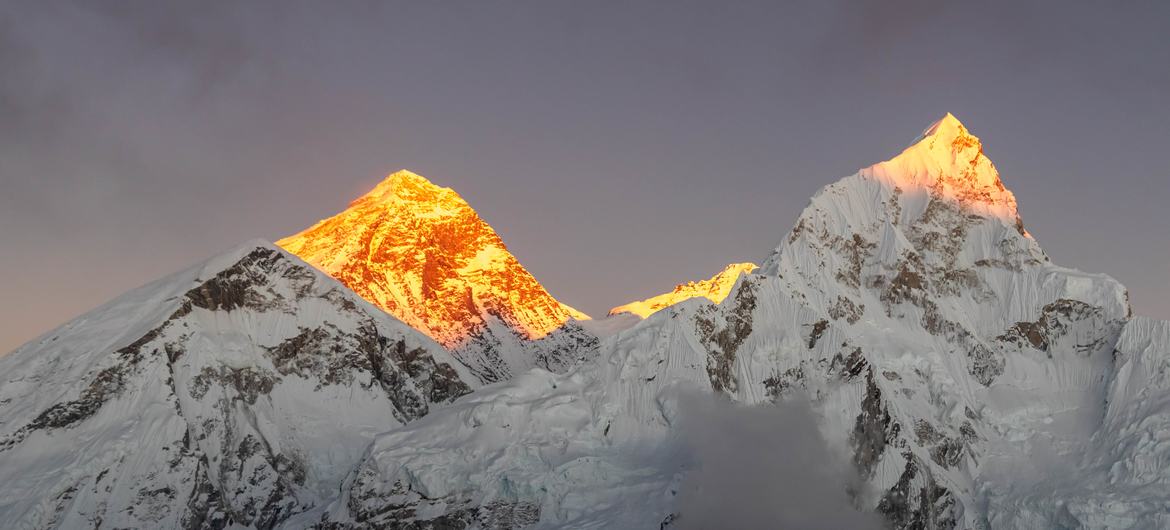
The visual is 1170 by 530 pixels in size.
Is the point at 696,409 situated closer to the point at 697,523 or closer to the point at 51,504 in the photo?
the point at 697,523

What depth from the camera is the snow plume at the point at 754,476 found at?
176m

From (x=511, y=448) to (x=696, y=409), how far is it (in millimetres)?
27072

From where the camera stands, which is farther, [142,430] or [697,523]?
[142,430]

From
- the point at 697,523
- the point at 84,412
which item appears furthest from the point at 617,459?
the point at 84,412

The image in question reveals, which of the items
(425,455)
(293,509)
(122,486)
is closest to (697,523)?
(425,455)

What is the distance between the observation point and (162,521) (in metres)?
187

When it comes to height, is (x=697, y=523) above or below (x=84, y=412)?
below

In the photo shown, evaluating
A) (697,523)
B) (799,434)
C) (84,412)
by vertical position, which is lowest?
(697,523)

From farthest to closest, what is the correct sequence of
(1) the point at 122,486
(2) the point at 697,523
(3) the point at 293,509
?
(3) the point at 293,509
(1) the point at 122,486
(2) the point at 697,523

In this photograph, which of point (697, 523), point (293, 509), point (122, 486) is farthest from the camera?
point (293, 509)

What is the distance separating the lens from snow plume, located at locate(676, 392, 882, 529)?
176m

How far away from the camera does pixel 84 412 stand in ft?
634

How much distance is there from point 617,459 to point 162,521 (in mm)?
61971

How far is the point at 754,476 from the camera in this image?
183 meters
